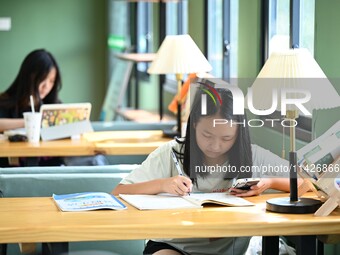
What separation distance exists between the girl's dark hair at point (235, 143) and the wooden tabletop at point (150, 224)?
0.30 meters

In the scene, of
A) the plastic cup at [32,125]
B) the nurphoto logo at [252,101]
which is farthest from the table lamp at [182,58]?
the nurphoto logo at [252,101]

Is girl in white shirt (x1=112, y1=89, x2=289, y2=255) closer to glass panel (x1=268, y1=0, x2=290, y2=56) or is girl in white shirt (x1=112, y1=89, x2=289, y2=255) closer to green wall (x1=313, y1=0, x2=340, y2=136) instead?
Result: green wall (x1=313, y1=0, x2=340, y2=136)

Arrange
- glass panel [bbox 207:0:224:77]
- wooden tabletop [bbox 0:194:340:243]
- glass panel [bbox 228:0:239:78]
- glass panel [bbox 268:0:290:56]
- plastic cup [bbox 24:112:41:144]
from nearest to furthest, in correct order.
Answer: wooden tabletop [bbox 0:194:340:243]
glass panel [bbox 268:0:290:56]
plastic cup [bbox 24:112:41:144]
glass panel [bbox 228:0:239:78]
glass panel [bbox 207:0:224:77]

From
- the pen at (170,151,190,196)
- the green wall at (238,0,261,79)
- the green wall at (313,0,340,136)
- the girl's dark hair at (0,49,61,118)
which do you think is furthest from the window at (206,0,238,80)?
the pen at (170,151,190,196)

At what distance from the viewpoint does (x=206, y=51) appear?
6312 millimetres

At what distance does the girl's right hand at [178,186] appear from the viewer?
3043 mm

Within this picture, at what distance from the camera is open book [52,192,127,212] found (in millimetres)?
2832

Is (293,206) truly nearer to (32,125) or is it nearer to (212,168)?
(212,168)

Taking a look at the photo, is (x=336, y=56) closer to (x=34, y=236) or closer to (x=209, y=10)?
(x=34, y=236)

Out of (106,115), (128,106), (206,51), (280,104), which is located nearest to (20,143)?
(206,51)

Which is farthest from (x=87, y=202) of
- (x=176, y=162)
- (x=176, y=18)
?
(x=176, y=18)

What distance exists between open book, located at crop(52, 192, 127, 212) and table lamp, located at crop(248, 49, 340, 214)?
52 cm

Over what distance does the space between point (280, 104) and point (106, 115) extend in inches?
256

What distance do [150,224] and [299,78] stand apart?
2.35 feet
